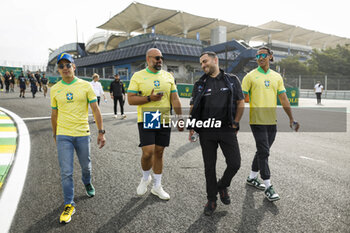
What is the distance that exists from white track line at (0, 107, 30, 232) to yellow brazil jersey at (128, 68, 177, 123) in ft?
6.35

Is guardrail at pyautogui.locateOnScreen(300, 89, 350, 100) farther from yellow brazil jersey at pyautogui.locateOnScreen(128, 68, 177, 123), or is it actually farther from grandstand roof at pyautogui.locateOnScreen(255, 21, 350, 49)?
grandstand roof at pyautogui.locateOnScreen(255, 21, 350, 49)

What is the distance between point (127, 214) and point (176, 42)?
1894 inches

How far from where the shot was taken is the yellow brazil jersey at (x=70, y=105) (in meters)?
3.02

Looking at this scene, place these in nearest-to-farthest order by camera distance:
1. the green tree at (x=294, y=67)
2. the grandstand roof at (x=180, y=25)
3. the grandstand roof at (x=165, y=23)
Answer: the green tree at (x=294, y=67) < the grandstand roof at (x=165, y=23) < the grandstand roof at (x=180, y=25)

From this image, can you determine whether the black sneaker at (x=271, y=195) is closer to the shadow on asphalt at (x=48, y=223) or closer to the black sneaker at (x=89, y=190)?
the black sneaker at (x=89, y=190)

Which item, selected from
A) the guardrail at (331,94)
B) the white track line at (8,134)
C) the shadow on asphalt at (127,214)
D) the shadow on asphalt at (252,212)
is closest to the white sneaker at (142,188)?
the shadow on asphalt at (127,214)

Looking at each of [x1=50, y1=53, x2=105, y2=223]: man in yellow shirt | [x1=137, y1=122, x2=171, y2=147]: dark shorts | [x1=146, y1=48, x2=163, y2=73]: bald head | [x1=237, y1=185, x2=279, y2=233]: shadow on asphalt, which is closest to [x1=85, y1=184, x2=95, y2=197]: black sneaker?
[x1=50, y1=53, x2=105, y2=223]: man in yellow shirt

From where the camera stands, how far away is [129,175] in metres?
4.07

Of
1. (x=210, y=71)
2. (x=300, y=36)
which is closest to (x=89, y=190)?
(x=210, y=71)

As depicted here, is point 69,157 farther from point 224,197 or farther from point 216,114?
point 224,197

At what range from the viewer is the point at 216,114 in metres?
2.96

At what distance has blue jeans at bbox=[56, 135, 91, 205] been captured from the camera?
2.88 metres

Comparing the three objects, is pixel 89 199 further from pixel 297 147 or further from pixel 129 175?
pixel 297 147

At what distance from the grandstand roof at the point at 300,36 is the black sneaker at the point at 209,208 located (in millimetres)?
75990
